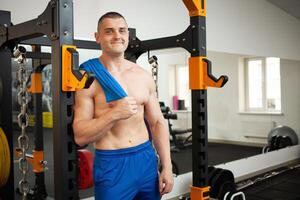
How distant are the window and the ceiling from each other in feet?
2.61

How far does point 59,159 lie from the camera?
1227 millimetres

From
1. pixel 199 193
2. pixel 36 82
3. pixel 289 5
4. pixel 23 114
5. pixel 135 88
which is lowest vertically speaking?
pixel 199 193

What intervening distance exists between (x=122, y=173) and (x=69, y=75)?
1.65ft

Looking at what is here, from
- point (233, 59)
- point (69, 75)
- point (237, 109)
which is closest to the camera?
point (69, 75)

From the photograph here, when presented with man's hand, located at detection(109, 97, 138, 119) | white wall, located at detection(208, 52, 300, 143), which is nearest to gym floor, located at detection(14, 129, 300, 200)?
white wall, located at detection(208, 52, 300, 143)

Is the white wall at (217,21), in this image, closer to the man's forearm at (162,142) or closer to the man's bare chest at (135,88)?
the man's bare chest at (135,88)

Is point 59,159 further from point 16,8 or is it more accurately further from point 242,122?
point 242,122

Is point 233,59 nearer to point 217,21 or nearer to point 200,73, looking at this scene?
point 217,21

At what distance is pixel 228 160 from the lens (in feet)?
15.4

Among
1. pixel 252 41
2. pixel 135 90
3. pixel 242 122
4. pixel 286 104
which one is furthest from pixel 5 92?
pixel 286 104

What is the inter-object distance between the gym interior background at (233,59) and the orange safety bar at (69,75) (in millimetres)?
1785

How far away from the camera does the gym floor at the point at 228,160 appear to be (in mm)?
3057

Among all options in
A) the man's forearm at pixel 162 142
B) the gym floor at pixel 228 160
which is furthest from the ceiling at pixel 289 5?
the man's forearm at pixel 162 142

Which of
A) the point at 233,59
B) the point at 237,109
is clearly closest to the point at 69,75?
the point at 233,59
